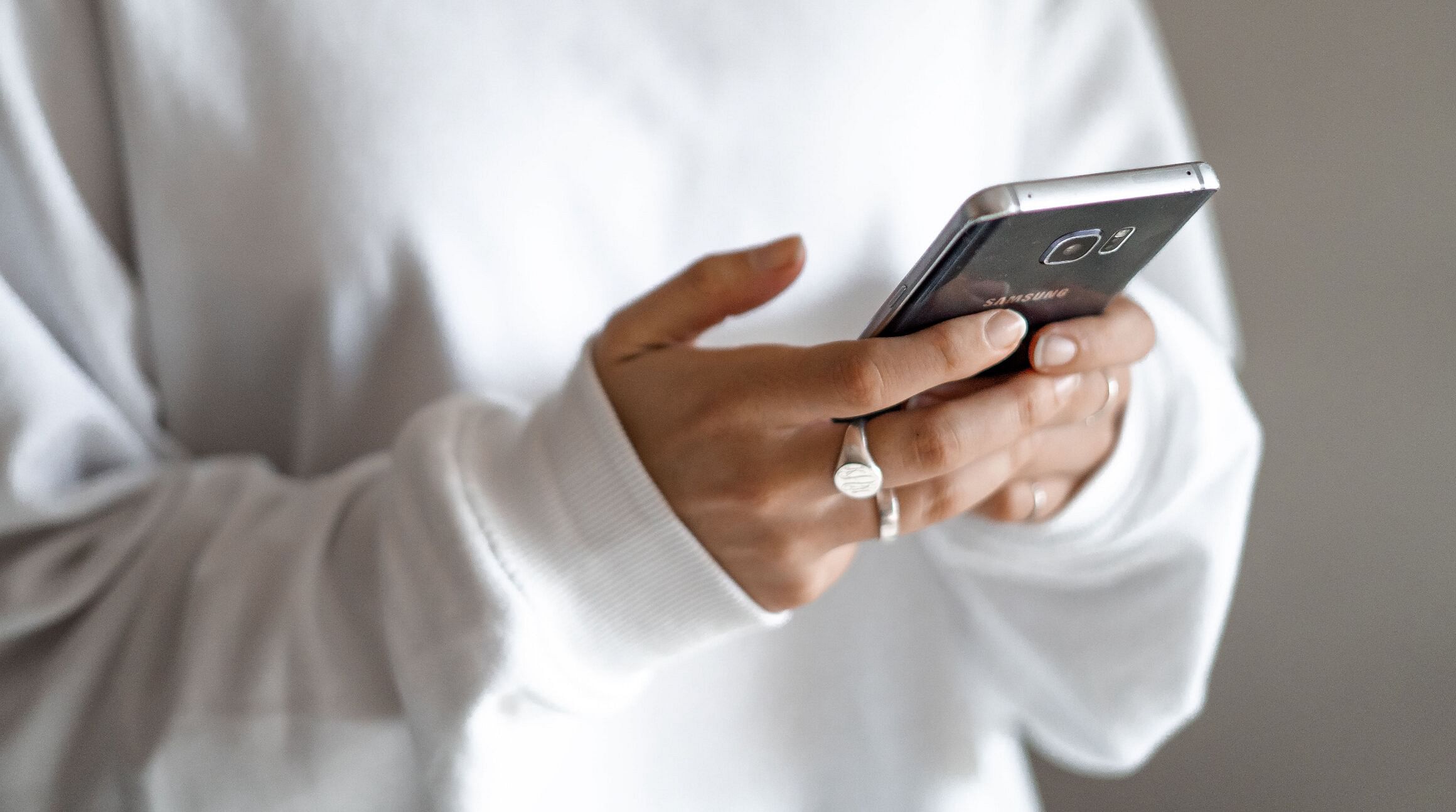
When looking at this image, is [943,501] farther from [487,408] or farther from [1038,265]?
[487,408]

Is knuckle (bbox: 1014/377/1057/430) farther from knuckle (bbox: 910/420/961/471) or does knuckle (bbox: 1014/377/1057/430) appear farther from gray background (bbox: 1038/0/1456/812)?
gray background (bbox: 1038/0/1456/812)

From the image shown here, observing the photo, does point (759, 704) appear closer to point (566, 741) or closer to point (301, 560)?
point (566, 741)

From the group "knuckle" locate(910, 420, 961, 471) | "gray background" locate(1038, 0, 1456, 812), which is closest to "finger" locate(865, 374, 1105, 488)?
"knuckle" locate(910, 420, 961, 471)

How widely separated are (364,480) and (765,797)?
41 centimetres

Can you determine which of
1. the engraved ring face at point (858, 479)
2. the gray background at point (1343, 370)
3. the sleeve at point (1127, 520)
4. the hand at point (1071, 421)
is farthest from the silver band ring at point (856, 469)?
the gray background at point (1343, 370)

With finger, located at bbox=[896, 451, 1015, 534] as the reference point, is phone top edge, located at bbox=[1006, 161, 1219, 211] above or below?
above

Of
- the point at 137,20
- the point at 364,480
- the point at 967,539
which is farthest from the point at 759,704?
the point at 137,20

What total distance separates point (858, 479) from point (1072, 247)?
5.9 inches

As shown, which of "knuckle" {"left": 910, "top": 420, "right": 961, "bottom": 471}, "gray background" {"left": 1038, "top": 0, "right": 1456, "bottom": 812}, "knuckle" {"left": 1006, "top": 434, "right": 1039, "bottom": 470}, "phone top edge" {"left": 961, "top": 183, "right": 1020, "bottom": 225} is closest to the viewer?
"phone top edge" {"left": 961, "top": 183, "right": 1020, "bottom": 225}

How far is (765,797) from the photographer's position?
722 millimetres

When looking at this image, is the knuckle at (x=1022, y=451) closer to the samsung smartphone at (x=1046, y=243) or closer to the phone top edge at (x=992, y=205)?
the samsung smartphone at (x=1046, y=243)

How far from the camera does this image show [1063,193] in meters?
0.34

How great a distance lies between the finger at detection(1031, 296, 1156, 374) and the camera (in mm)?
484

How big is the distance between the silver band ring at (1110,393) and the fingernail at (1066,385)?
55 mm
